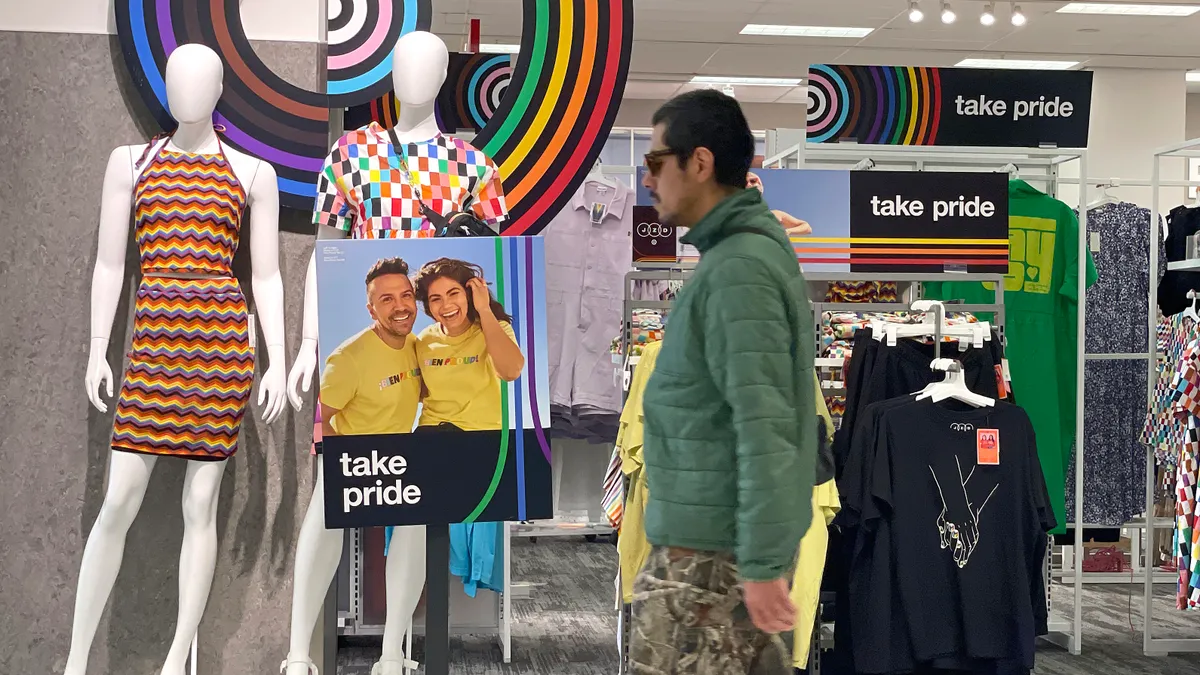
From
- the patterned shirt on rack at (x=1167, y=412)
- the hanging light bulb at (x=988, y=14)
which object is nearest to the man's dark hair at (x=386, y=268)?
the patterned shirt on rack at (x=1167, y=412)

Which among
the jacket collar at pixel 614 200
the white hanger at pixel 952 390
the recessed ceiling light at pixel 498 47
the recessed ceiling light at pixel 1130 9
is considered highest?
the recessed ceiling light at pixel 498 47

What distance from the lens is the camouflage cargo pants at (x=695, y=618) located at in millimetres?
1921

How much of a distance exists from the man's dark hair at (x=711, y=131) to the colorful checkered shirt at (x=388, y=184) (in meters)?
1.29

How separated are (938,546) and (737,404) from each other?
2018mm

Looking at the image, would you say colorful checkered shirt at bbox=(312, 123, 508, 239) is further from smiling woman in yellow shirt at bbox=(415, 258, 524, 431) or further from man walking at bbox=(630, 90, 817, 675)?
man walking at bbox=(630, 90, 817, 675)

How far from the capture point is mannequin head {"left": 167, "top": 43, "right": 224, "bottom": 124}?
3.22 metres

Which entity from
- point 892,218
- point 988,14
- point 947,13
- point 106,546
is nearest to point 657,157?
point 106,546

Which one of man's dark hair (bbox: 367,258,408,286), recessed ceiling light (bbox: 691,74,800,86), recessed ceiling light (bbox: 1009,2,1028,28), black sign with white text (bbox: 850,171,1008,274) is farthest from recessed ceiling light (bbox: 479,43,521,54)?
man's dark hair (bbox: 367,258,408,286)

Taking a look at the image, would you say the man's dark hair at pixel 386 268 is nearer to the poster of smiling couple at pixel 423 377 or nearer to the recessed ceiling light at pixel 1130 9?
the poster of smiling couple at pixel 423 377

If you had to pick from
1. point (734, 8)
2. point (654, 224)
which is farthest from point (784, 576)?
point (734, 8)

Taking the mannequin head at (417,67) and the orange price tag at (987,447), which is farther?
the orange price tag at (987,447)

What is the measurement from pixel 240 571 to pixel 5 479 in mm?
689

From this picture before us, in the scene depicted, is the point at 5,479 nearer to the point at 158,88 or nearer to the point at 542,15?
the point at 158,88

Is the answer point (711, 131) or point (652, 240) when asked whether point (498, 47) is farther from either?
point (711, 131)
